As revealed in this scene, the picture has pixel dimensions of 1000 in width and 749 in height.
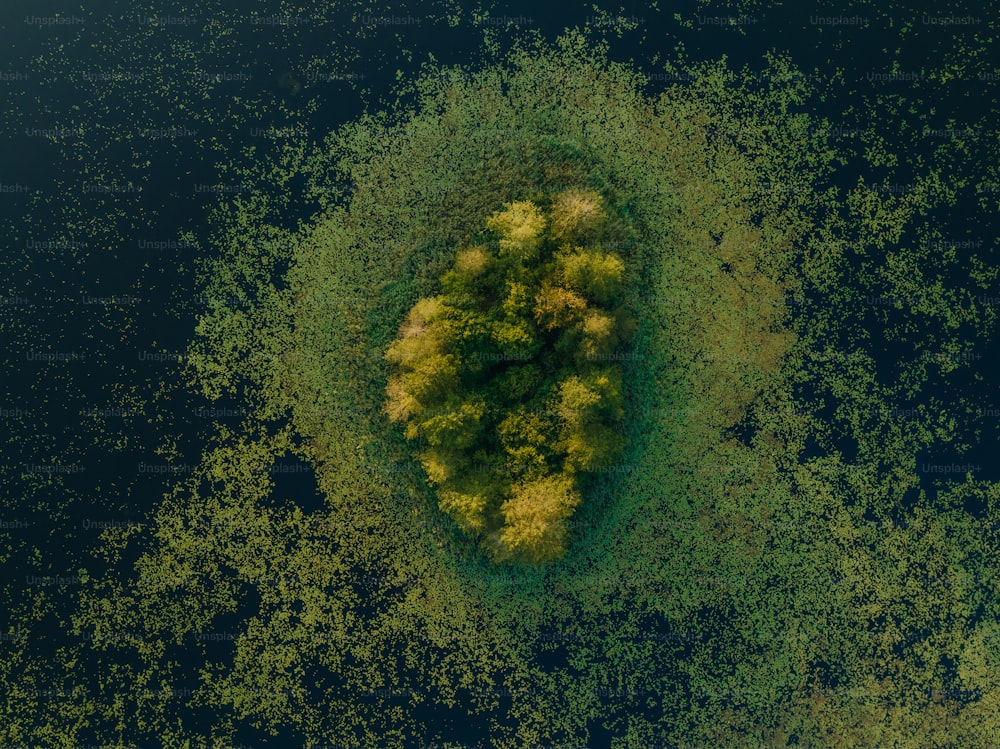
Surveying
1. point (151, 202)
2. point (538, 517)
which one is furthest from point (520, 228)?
point (151, 202)

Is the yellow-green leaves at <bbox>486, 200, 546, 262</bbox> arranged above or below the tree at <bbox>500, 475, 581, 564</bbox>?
above

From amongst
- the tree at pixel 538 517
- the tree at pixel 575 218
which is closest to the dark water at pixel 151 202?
the tree at pixel 538 517

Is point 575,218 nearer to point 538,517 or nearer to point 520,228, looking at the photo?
point 520,228

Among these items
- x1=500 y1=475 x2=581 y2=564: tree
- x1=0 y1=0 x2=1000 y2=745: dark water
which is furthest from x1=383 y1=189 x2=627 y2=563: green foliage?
x1=0 y1=0 x2=1000 y2=745: dark water

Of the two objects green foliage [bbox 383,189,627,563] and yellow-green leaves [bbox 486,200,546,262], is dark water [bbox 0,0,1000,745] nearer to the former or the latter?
green foliage [bbox 383,189,627,563]

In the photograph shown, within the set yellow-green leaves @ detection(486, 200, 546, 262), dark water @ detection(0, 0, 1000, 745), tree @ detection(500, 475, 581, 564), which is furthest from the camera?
dark water @ detection(0, 0, 1000, 745)

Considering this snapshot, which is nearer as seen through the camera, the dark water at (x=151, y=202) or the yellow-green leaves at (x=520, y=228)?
the yellow-green leaves at (x=520, y=228)

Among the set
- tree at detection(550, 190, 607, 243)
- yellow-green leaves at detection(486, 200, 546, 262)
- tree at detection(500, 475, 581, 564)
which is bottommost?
tree at detection(500, 475, 581, 564)

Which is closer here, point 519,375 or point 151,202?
point 519,375

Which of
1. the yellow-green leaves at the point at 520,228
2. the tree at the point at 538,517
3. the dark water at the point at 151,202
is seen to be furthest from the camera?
the dark water at the point at 151,202

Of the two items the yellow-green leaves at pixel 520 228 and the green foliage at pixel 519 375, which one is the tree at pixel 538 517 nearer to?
the green foliage at pixel 519 375
